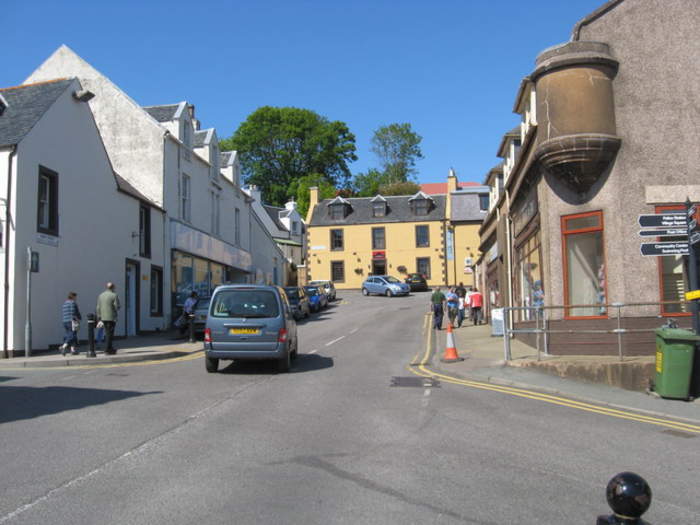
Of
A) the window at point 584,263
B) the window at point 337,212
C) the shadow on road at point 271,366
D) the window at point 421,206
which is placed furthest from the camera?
the window at point 337,212

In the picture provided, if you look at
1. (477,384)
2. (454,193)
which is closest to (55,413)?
(477,384)

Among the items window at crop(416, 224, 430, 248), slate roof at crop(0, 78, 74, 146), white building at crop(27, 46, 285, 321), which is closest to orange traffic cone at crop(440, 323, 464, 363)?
slate roof at crop(0, 78, 74, 146)

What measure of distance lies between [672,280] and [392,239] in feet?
143

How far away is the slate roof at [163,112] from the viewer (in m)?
31.0

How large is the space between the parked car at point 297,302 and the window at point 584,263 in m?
18.3

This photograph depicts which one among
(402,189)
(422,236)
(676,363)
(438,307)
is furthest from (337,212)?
(676,363)

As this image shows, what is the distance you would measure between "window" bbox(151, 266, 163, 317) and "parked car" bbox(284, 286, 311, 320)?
6.56 m

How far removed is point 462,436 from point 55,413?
5335 millimetres

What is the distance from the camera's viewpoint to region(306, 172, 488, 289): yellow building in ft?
184

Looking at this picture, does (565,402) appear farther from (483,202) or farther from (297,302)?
(483,202)

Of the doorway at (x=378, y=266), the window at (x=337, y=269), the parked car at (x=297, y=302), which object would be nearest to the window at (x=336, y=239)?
the window at (x=337, y=269)

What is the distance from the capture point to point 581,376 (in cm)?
1266

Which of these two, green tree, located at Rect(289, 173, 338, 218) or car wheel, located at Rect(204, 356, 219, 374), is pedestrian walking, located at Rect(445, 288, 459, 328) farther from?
green tree, located at Rect(289, 173, 338, 218)

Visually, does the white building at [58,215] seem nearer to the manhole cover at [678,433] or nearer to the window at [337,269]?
the manhole cover at [678,433]
